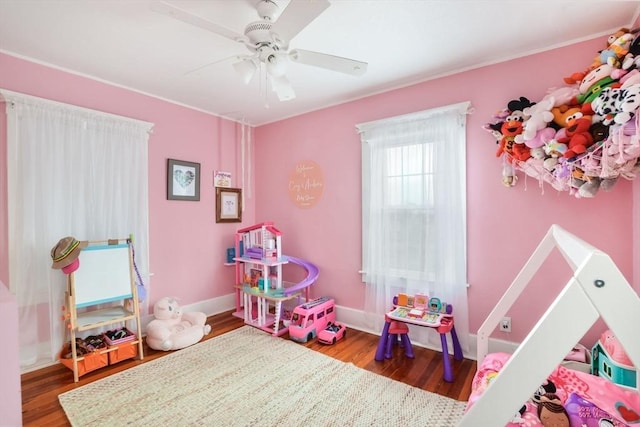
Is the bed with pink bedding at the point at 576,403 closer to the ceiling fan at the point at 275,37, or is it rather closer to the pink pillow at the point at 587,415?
the pink pillow at the point at 587,415

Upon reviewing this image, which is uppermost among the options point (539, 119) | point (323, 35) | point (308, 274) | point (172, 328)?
point (323, 35)

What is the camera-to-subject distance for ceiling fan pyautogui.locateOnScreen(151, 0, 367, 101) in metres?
1.38

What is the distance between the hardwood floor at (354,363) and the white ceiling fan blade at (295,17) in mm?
2366

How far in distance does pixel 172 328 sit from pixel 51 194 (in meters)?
1.51

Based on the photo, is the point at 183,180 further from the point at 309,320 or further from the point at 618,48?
the point at 618,48

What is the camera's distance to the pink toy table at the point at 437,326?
219 centimetres

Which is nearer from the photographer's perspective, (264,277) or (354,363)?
(354,363)

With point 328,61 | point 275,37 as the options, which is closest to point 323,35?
point 328,61

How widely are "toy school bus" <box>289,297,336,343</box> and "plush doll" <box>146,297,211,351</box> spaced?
89 cm

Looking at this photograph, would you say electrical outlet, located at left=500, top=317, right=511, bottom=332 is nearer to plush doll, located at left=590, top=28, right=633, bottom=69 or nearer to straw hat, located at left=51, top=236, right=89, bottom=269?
plush doll, located at left=590, top=28, right=633, bottom=69

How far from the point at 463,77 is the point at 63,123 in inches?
132

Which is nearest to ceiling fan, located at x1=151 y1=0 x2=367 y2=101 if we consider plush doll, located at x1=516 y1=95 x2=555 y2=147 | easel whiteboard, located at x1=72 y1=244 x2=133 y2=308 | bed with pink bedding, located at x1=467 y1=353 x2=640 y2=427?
plush doll, located at x1=516 y1=95 x2=555 y2=147

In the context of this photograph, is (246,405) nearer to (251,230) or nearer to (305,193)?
(251,230)

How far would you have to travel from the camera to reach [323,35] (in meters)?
2.01
